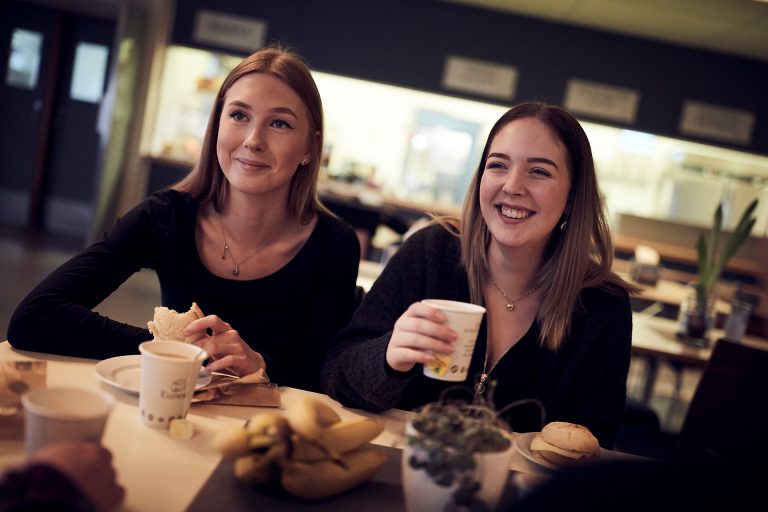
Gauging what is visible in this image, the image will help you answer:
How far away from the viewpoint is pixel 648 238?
741cm

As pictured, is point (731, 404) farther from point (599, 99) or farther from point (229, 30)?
point (229, 30)

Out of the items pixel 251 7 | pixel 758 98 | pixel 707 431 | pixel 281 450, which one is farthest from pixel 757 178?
pixel 281 450

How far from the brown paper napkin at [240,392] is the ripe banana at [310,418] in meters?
0.29

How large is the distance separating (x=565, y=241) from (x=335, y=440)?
968 mm

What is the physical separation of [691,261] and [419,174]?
114 inches

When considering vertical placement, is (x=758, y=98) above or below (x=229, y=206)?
above

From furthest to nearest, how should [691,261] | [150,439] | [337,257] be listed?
[691,261] < [337,257] < [150,439]

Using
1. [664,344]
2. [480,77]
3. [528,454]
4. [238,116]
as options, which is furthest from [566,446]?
[480,77]

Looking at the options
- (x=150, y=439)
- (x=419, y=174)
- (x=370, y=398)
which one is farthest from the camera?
(x=419, y=174)

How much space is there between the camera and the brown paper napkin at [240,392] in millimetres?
1279

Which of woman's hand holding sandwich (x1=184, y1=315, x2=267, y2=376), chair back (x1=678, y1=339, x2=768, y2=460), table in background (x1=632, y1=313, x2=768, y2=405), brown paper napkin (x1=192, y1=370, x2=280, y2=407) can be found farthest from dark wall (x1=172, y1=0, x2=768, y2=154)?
brown paper napkin (x1=192, y1=370, x2=280, y2=407)

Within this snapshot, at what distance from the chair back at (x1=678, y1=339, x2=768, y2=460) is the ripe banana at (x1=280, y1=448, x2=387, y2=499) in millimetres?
1520

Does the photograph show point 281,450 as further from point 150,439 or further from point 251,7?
point 251,7

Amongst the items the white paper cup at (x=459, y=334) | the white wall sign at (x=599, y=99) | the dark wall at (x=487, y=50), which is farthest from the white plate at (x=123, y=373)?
the white wall sign at (x=599, y=99)
